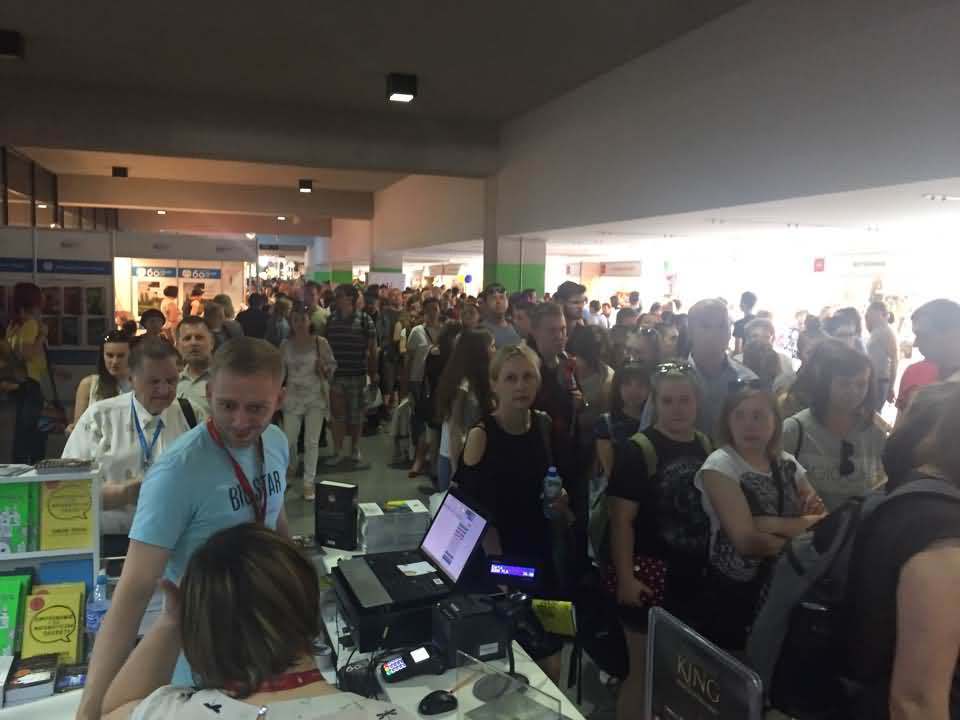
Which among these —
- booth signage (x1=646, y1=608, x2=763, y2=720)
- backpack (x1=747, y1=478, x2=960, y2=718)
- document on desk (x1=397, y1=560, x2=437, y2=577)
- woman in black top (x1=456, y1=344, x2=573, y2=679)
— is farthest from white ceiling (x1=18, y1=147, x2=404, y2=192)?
booth signage (x1=646, y1=608, x2=763, y2=720)

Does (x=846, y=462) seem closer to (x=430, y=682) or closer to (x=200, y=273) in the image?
(x=430, y=682)

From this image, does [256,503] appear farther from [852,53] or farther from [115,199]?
[115,199]

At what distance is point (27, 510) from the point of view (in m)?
2.22

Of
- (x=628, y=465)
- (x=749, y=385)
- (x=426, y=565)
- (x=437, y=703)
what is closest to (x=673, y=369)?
(x=749, y=385)

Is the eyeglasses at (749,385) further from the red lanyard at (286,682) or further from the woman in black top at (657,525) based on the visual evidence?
the red lanyard at (286,682)

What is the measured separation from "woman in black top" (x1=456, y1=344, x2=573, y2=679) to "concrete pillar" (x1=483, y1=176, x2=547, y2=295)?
6353 millimetres

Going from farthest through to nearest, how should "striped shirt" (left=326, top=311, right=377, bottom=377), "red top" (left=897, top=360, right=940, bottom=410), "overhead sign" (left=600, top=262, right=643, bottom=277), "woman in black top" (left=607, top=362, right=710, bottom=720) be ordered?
"overhead sign" (left=600, top=262, right=643, bottom=277) → "striped shirt" (left=326, top=311, right=377, bottom=377) → "red top" (left=897, top=360, right=940, bottom=410) → "woman in black top" (left=607, top=362, right=710, bottom=720)

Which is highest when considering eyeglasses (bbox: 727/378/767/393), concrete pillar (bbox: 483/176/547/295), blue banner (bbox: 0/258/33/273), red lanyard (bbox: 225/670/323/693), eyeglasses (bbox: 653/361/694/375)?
concrete pillar (bbox: 483/176/547/295)

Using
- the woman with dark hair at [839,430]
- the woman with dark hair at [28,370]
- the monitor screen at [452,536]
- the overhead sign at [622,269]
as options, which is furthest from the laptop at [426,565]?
the overhead sign at [622,269]

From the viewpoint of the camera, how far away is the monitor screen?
205 centimetres

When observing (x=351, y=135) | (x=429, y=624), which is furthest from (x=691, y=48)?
(x=429, y=624)

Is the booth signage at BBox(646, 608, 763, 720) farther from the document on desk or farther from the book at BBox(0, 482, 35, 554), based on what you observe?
the book at BBox(0, 482, 35, 554)

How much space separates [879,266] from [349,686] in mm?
6241

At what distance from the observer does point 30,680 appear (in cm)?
200
